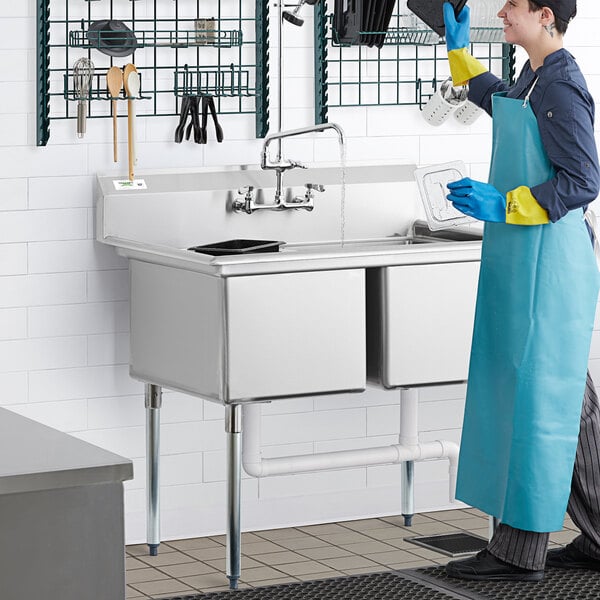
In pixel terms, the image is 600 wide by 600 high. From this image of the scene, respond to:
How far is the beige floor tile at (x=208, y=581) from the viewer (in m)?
4.05

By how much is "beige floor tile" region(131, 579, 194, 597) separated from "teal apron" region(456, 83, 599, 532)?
920 mm

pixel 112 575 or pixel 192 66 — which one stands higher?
pixel 192 66

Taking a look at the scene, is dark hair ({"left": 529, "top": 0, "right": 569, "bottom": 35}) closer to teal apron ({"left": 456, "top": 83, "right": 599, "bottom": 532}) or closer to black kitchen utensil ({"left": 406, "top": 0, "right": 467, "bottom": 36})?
teal apron ({"left": 456, "top": 83, "right": 599, "bottom": 532})

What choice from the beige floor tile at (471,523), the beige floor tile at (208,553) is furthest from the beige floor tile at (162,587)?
the beige floor tile at (471,523)

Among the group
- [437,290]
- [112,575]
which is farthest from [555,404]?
[112,575]

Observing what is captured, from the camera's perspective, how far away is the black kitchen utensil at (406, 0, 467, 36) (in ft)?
13.9

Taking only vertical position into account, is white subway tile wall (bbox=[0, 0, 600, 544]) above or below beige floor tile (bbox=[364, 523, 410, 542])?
above

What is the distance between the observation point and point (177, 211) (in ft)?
14.3

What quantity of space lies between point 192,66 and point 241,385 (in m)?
1.16

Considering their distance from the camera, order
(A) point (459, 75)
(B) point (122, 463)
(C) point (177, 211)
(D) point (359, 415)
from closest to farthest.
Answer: (B) point (122, 463)
(A) point (459, 75)
(C) point (177, 211)
(D) point (359, 415)

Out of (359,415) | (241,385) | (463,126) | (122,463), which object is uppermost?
(463,126)

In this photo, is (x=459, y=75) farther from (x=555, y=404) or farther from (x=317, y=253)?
(x=555, y=404)

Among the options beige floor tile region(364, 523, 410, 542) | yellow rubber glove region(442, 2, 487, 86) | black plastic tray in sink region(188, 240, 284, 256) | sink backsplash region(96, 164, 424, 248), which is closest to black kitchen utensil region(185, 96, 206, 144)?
sink backsplash region(96, 164, 424, 248)

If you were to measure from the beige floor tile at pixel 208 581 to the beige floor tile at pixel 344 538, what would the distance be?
0.50m
